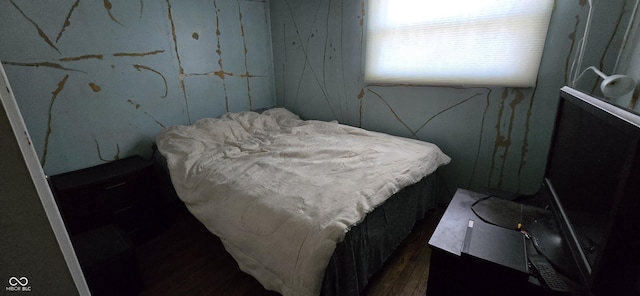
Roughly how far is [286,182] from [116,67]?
1.74 meters

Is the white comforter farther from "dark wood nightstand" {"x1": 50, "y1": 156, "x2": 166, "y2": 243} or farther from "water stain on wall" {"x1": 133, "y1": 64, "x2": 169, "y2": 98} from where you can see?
"water stain on wall" {"x1": 133, "y1": 64, "x2": 169, "y2": 98}

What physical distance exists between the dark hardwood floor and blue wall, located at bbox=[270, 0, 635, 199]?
717 millimetres

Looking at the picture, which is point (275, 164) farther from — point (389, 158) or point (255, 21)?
point (255, 21)

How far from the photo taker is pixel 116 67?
204 cm

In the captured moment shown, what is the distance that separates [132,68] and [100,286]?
1.63 meters

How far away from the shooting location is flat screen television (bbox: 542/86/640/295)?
1.94 feet

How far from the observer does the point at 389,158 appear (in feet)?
5.92

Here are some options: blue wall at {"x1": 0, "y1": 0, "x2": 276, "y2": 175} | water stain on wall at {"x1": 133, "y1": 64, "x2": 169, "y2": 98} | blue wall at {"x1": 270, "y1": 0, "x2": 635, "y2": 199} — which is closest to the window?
blue wall at {"x1": 270, "y1": 0, "x2": 635, "y2": 199}

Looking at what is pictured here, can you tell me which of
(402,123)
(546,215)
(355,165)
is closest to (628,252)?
(546,215)

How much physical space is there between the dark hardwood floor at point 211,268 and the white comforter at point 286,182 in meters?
0.29

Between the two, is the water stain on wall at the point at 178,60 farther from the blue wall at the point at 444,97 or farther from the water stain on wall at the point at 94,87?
the blue wall at the point at 444,97

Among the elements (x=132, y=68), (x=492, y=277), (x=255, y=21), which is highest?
(x=255, y=21)

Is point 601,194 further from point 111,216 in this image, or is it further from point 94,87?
point 94,87

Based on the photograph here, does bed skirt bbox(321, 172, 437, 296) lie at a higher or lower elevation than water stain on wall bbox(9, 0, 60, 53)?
lower
